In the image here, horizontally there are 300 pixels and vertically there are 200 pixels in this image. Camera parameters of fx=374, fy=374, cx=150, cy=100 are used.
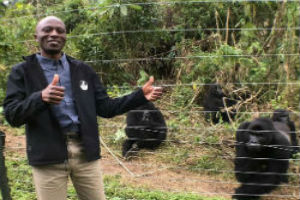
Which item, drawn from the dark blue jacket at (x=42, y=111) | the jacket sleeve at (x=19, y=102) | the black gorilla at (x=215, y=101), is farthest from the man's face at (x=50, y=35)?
the black gorilla at (x=215, y=101)

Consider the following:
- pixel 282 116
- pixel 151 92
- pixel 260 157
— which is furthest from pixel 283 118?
pixel 151 92

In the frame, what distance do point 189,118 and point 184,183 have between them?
6.79ft

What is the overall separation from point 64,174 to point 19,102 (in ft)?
2.04

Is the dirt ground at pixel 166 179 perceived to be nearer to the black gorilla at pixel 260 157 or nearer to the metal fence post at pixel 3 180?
the black gorilla at pixel 260 157

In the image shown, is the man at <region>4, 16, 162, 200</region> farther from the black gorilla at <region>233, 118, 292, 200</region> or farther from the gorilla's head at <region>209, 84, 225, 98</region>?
the gorilla's head at <region>209, 84, 225, 98</region>

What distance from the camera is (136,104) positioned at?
9.30ft

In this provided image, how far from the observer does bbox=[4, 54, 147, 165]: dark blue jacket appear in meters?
2.40

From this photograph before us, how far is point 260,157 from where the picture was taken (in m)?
5.28

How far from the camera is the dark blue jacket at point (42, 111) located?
2.40 m

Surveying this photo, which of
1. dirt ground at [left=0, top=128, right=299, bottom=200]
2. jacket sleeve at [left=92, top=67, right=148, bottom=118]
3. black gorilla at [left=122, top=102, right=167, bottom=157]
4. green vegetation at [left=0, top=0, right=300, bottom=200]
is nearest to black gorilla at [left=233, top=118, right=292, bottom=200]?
dirt ground at [left=0, top=128, right=299, bottom=200]

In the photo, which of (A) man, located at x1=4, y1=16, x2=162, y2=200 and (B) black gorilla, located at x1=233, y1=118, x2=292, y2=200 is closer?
(A) man, located at x1=4, y1=16, x2=162, y2=200

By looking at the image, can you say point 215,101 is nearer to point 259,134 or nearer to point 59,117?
point 259,134

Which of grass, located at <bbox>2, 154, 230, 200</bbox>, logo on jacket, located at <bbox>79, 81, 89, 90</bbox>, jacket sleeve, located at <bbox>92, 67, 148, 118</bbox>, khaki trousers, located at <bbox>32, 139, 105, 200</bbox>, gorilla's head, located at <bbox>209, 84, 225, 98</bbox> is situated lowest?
grass, located at <bbox>2, 154, 230, 200</bbox>

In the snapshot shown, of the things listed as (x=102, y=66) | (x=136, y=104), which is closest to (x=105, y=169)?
(x=102, y=66)
